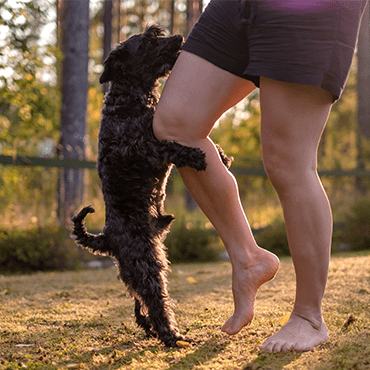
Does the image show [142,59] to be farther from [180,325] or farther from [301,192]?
[180,325]

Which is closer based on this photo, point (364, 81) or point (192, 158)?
point (192, 158)

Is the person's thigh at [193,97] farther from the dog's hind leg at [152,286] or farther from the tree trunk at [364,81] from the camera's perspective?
the tree trunk at [364,81]

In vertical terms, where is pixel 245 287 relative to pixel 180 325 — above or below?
above

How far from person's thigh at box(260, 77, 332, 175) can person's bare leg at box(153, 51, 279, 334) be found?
0.24 metres

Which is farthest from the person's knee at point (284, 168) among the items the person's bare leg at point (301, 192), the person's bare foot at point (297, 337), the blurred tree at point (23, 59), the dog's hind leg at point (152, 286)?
the blurred tree at point (23, 59)

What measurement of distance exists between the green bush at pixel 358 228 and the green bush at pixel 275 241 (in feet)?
4.07

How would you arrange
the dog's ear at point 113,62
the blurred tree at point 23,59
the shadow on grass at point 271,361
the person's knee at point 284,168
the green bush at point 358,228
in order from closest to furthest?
1. the shadow on grass at point 271,361
2. the person's knee at point 284,168
3. the dog's ear at point 113,62
4. the blurred tree at point 23,59
5. the green bush at point 358,228

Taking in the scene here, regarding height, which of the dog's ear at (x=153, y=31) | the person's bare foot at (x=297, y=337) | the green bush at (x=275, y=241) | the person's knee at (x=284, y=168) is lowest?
the green bush at (x=275, y=241)

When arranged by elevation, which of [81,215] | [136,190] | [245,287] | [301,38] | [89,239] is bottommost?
[245,287]

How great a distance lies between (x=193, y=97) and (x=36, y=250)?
152 inches

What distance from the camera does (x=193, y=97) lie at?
2.05 metres

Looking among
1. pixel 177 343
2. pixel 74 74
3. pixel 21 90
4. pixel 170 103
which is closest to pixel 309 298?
pixel 177 343

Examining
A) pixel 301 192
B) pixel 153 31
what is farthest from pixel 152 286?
pixel 153 31

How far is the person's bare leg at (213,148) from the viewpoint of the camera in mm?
2057
